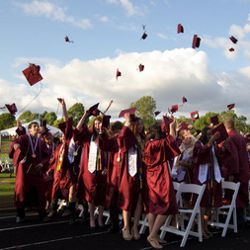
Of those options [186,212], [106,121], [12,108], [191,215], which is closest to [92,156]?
[106,121]

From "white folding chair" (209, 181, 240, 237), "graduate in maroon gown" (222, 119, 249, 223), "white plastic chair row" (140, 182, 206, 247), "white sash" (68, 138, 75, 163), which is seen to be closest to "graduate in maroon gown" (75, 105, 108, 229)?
"white sash" (68, 138, 75, 163)

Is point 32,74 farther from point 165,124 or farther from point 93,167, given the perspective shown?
point 165,124

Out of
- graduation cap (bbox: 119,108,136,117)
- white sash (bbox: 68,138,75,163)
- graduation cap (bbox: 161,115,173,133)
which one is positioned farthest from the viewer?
white sash (bbox: 68,138,75,163)

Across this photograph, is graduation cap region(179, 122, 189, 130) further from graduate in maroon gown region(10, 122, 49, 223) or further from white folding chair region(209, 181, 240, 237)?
graduate in maroon gown region(10, 122, 49, 223)

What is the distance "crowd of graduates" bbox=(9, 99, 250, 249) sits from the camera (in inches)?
243

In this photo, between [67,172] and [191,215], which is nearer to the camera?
[191,215]

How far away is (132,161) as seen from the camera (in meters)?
6.55

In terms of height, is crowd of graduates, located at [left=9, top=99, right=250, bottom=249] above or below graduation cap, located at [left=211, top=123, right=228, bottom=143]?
below

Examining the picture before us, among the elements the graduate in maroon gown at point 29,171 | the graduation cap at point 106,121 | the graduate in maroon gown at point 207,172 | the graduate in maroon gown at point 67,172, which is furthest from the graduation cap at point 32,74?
the graduate in maroon gown at point 207,172

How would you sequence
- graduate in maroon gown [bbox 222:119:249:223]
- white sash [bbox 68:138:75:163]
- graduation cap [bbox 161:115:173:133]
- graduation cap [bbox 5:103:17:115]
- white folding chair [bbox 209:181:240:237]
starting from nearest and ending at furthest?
graduation cap [bbox 161:115:173:133] < white folding chair [bbox 209:181:240:237] < graduate in maroon gown [bbox 222:119:249:223] < white sash [bbox 68:138:75:163] < graduation cap [bbox 5:103:17:115]

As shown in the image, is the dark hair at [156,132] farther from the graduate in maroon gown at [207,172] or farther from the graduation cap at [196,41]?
the graduation cap at [196,41]

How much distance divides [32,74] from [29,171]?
7.04ft

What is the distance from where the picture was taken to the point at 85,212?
836 centimetres

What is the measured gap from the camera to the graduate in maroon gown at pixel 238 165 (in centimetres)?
792
